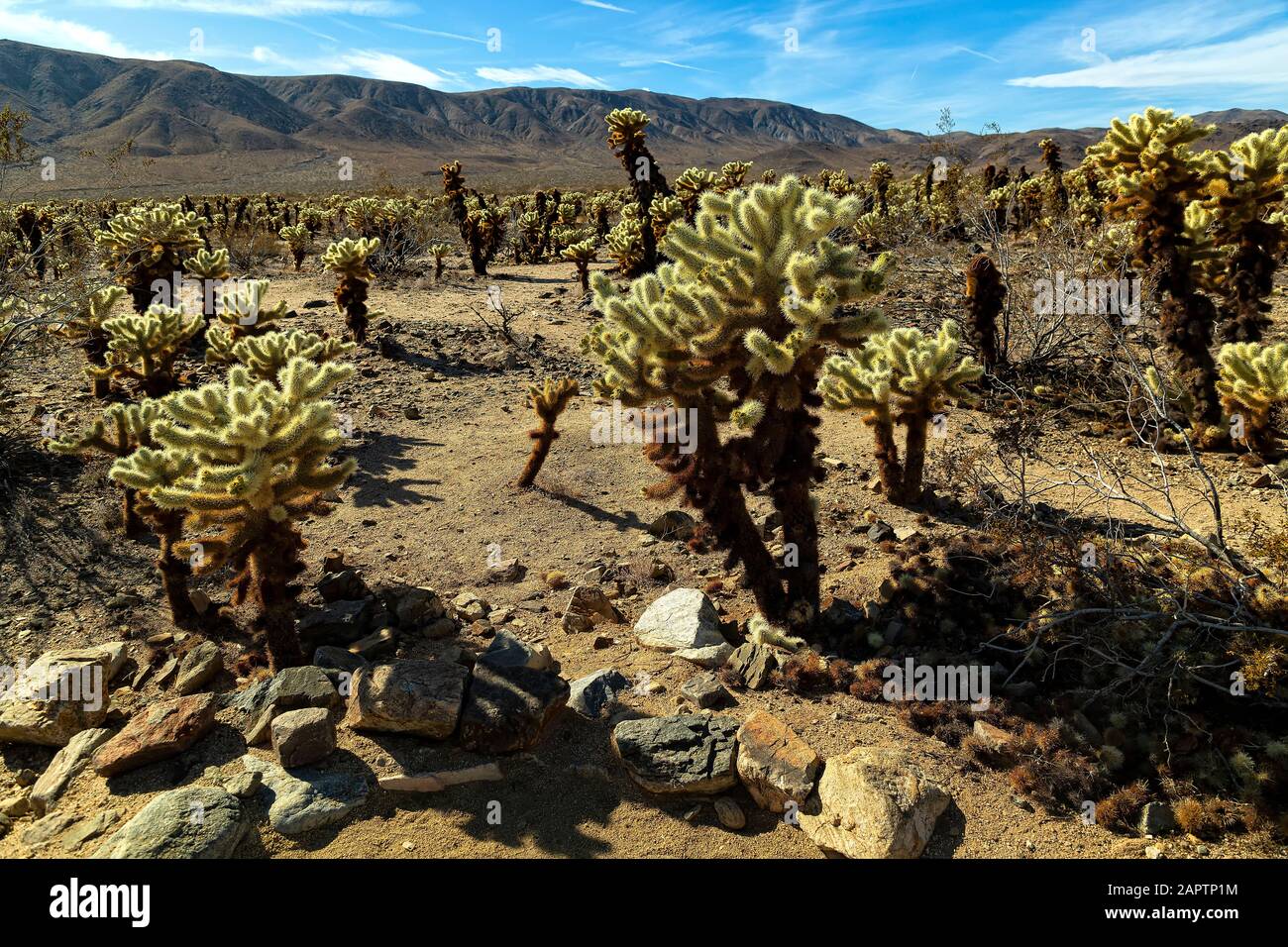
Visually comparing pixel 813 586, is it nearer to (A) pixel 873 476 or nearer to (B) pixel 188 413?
(A) pixel 873 476

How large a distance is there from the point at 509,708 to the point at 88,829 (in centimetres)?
203

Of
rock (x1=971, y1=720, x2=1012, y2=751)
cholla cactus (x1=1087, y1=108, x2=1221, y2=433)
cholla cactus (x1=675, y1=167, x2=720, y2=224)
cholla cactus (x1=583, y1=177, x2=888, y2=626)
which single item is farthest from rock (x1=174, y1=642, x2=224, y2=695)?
cholla cactus (x1=675, y1=167, x2=720, y2=224)

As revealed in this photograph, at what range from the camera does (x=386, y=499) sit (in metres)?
8.52

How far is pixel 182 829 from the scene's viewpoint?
3.33m

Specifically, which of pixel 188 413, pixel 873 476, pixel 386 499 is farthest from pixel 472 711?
pixel 873 476

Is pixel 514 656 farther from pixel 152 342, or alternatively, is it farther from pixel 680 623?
pixel 152 342

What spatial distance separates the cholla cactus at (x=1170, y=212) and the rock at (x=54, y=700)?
10729mm

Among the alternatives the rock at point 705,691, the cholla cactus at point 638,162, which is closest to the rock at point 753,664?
the rock at point 705,691

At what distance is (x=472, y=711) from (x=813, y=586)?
280 cm

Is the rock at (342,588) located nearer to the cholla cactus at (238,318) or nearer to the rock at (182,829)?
the rock at (182,829)

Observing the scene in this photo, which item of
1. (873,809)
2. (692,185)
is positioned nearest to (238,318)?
(873,809)

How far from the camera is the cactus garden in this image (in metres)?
3.80

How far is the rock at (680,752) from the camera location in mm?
3873
